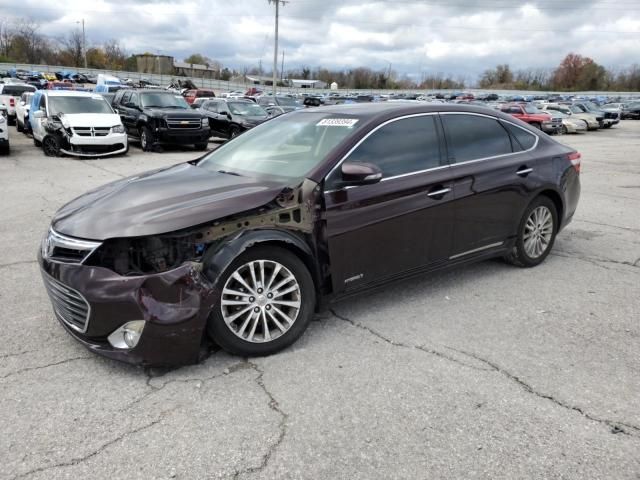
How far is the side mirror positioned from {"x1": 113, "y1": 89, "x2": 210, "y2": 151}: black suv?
1329 centimetres

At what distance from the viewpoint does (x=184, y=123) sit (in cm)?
1588

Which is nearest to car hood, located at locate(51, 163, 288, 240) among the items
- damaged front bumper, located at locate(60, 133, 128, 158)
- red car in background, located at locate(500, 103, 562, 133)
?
damaged front bumper, located at locate(60, 133, 128, 158)

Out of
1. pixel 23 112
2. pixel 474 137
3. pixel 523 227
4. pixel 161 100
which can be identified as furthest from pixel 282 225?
pixel 23 112

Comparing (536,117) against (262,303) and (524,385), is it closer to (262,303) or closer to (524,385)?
(524,385)

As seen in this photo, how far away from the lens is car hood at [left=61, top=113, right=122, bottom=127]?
1360cm

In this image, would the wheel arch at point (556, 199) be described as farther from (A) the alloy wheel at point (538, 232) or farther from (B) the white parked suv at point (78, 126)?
(B) the white parked suv at point (78, 126)

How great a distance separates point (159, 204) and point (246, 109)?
16.8m

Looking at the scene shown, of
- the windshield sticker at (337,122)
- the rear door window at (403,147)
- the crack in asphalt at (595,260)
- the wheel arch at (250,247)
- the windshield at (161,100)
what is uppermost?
the windshield at (161,100)

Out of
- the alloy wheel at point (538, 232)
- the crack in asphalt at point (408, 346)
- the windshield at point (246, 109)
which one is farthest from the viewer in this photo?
the windshield at point (246, 109)

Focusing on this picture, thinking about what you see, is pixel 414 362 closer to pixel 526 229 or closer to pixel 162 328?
pixel 162 328

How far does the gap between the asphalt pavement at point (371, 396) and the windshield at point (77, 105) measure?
11.0 m

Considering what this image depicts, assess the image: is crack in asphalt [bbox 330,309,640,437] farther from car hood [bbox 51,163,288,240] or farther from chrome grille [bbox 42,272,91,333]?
chrome grille [bbox 42,272,91,333]

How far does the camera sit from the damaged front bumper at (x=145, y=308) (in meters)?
2.96

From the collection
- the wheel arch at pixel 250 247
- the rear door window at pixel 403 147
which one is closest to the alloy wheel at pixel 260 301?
the wheel arch at pixel 250 247
